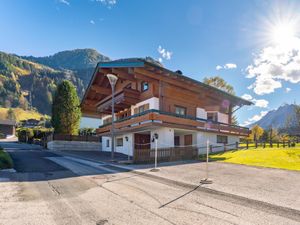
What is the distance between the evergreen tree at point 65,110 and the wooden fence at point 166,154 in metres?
23.1

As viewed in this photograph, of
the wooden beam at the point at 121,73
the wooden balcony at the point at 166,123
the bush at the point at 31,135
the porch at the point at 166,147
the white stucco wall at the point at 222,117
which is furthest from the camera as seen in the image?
the bush at the point at 31,135

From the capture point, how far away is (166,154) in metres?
17.2

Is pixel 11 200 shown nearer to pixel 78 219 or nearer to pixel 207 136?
pixel 78 219

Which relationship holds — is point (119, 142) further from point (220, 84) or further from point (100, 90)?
point (220, 84)

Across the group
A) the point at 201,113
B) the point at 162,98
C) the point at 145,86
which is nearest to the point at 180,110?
the point at 162,98

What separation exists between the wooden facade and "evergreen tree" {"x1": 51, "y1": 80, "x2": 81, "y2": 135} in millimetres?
7901

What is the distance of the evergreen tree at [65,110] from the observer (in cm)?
3519

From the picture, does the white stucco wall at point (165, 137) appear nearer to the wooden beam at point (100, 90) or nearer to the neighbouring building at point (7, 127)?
the wooden beam at point (100, 90)

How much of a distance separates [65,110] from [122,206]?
107 feet

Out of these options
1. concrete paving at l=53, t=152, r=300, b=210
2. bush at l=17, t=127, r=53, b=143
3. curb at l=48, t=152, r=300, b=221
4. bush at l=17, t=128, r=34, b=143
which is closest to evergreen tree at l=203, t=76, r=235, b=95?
concrete paving at l=53, t=152, r=300, b=210

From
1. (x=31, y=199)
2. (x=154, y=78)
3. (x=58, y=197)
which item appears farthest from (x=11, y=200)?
(x=154, y=78)

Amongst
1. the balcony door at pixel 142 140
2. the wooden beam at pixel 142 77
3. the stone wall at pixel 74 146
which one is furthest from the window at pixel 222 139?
the stone wall at pixel 74 146

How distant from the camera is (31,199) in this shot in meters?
6.62

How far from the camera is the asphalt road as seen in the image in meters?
5.00
